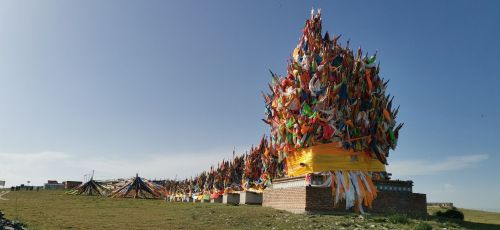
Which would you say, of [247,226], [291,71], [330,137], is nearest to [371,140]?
[330,137]

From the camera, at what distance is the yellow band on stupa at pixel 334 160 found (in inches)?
1058

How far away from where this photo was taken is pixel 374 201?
2545 cm

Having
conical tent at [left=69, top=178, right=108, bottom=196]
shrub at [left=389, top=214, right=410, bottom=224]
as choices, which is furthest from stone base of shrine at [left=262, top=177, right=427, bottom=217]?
conical tent at [left=69, top=178, right=108, bottom=196]

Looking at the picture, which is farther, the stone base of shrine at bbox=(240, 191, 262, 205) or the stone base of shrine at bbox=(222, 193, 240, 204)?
the stone base of shrine at bbox=(222, 193, 240, 204)

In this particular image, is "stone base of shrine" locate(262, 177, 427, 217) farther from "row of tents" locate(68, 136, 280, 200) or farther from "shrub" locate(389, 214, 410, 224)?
"row of tents" locate(68, 136, 280, 200)

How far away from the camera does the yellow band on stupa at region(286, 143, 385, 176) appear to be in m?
26.9

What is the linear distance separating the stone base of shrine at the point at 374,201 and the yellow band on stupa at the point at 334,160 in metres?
1.44

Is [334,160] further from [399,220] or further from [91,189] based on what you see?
[91,189]

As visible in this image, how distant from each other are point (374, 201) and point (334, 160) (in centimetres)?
356

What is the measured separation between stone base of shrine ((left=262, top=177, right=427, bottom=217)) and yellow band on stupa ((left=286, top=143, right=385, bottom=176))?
1440 millimetres

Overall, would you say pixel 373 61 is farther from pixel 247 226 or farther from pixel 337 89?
pixel 247 226

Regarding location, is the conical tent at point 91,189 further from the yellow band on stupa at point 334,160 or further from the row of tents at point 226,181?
the yellow band on stupa at point 334,160

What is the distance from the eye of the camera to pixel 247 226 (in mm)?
18312

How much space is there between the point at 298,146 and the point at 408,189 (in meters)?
7.64
